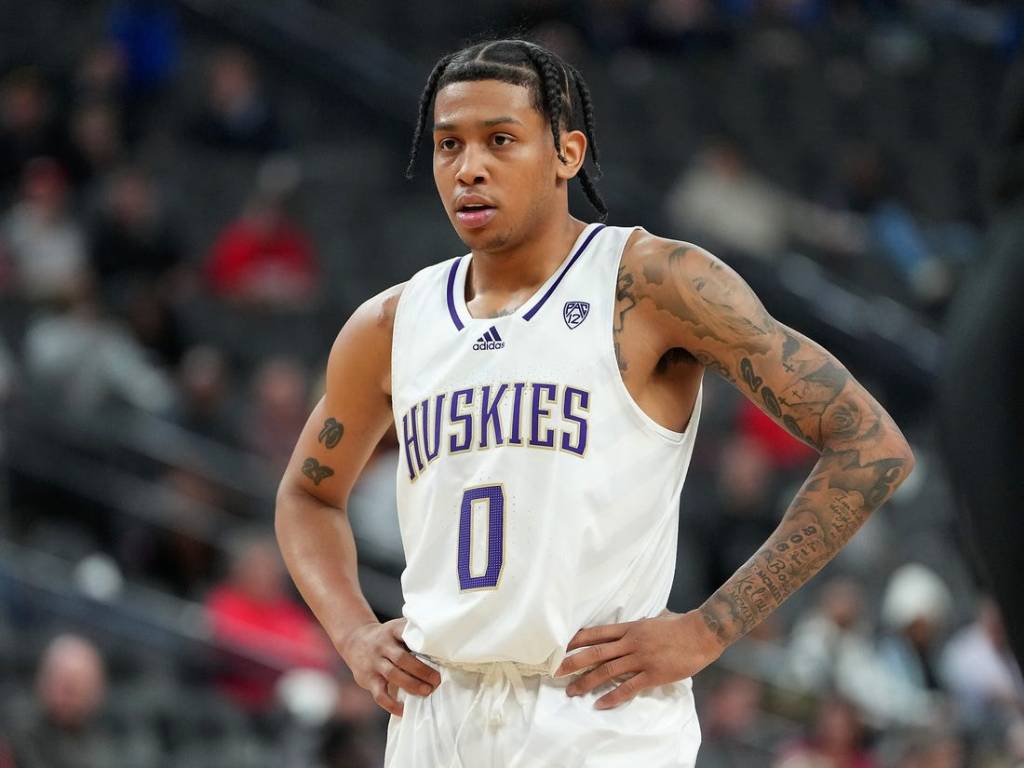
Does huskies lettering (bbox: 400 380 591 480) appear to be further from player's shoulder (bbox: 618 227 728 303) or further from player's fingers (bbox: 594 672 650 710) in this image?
player's fingers (bbox: 594 672 650 710)

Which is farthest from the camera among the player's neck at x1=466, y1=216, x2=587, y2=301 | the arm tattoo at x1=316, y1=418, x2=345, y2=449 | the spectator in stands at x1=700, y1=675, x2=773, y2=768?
the spectator in stands at x1=700, y1=675, x2=773, y2=768

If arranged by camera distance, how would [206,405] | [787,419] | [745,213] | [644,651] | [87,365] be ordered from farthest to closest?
[745,213] < [206,405] < [87,365] < [787,419] < [644,651]

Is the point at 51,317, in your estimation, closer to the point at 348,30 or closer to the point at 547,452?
the point at 348,30

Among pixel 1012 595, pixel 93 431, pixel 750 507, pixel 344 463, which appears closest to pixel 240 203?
pixel 93 431

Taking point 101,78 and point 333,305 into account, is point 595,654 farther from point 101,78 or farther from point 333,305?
point 101,78

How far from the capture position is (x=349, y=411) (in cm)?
448

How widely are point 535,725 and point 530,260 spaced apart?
109 centimetres

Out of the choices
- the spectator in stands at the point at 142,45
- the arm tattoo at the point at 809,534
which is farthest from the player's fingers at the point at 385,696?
the spectator in stands at the point at 142,45

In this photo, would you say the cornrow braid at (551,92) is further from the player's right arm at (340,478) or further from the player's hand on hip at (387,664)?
the player's hand on hip at (387,664)

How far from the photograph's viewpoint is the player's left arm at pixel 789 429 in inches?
151

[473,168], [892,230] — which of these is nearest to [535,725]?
[473,168]

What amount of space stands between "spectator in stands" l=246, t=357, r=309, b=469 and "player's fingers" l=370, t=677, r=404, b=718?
6602 millimetres

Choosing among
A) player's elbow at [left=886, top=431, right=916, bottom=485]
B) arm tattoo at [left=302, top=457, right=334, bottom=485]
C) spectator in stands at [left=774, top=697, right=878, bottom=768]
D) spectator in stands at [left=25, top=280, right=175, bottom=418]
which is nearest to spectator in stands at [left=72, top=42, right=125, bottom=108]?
spectator in stands at [left=25, top=280, right=175, bottom=418]

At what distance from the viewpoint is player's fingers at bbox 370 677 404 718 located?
413 cm
